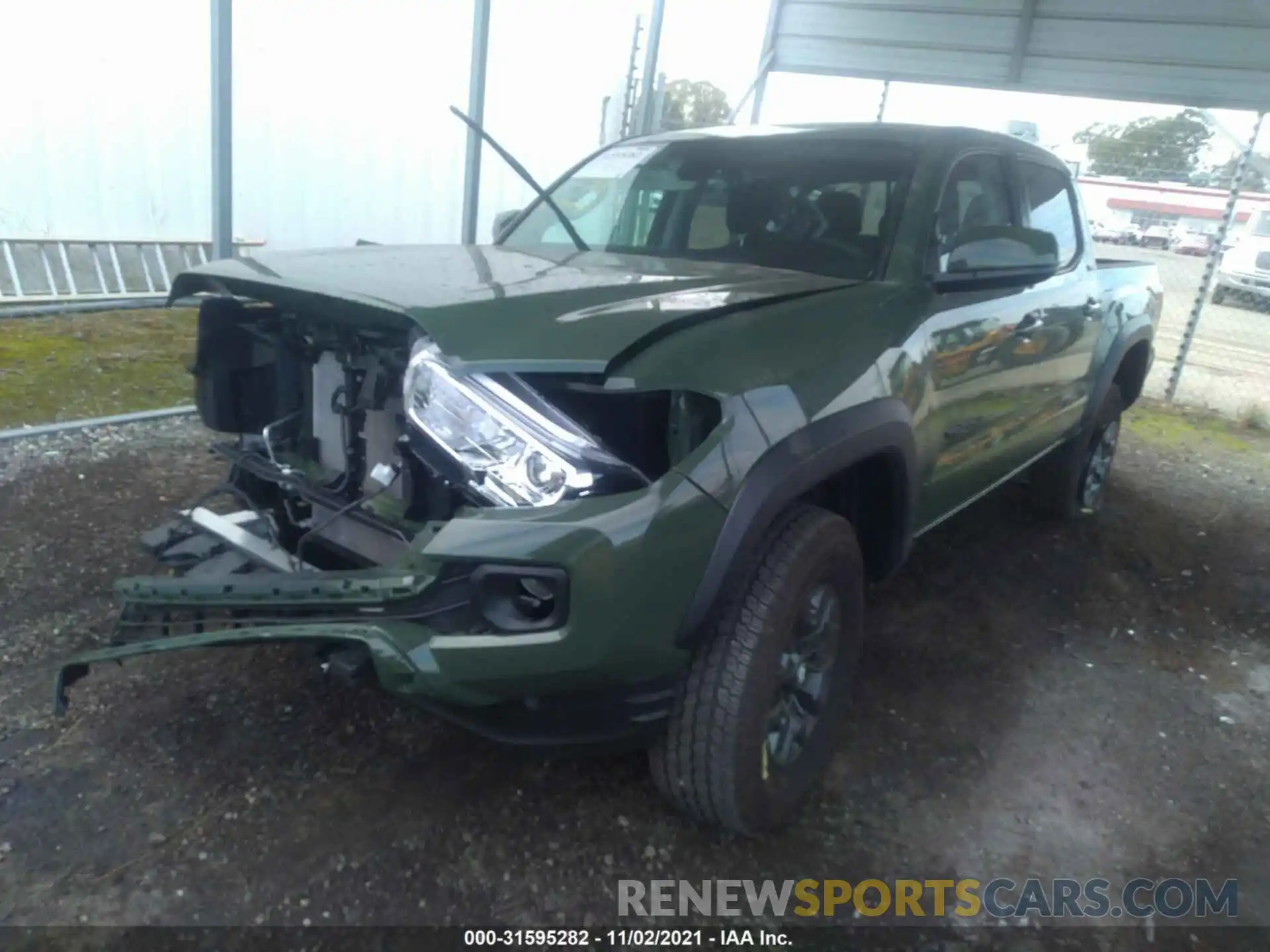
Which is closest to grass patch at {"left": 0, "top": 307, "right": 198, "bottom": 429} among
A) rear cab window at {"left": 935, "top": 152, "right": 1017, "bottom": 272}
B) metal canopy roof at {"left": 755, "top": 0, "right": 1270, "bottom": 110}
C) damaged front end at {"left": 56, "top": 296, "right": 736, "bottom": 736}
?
damaged front end at {"left": 56, "top": 296, "right": 736, "bottom": 736}

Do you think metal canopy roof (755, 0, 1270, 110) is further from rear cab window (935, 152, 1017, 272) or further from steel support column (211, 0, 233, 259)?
steel support column (211, 0, 233, 259)

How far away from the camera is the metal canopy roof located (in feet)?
24.7

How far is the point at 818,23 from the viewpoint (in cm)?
909

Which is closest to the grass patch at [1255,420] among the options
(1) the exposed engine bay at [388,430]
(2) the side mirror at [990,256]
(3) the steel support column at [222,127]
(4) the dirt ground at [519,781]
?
(4) the dirt ground at [519,781]

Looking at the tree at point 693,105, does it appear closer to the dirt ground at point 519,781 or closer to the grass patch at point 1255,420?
the grass patch at point 1255,420

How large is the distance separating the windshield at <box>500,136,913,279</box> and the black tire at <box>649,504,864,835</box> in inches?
38.6

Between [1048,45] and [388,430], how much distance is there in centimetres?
816

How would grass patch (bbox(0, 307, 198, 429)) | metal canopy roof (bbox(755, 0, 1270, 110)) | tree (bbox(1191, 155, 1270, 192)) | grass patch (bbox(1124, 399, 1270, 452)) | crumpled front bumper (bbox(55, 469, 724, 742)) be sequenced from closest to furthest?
crumpled front bumper (bbox(55, 469, 724, 742)) → grass patch (bbox(0, 307, 198, 429)) → grass patch (bbox(1124, 399, 1270, 452)) → metal canopy roof (bbox(755, 0, 1270, 110)) → tree (bbox(1191, 155, 1270, 192))

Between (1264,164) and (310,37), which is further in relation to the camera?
(1264,164)

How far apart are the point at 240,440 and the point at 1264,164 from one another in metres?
8.63

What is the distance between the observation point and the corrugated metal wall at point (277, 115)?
15.6ft

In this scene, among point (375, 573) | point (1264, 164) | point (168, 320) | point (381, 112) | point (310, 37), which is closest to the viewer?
point (375, 573)

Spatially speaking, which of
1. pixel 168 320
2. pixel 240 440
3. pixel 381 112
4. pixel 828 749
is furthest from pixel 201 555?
pixel 168 320

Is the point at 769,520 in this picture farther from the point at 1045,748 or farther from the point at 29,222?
the point at 29,222
